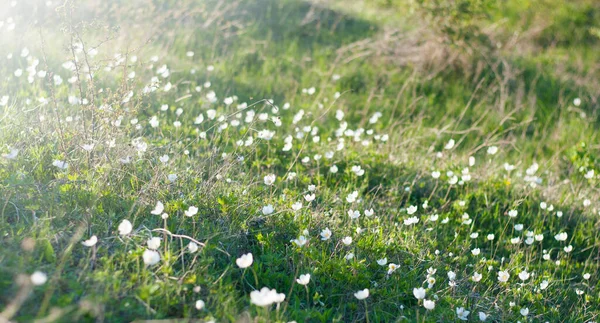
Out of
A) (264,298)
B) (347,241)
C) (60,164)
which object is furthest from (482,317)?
(60,164)

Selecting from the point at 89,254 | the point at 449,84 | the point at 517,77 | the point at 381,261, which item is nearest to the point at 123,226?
the point at 89,254

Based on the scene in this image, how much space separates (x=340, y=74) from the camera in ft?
22.5

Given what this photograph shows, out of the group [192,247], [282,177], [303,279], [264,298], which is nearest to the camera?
[264,298]

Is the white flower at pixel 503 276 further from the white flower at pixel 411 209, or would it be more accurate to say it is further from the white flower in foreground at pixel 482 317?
the white flower at pixel 411 209

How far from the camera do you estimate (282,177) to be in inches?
174

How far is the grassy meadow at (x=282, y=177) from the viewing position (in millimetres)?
2898

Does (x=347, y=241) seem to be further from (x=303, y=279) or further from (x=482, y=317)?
(x=482, y=317)

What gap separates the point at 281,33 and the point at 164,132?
3553 mm

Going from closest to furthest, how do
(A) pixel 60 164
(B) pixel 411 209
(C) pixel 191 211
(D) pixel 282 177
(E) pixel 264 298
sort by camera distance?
(E) pixel 264 298
(C) pixel 191 211
(A) pixel 60 164
(B) pixel 411 209
(D) pixel 282 177

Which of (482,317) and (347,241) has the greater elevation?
(347,241)

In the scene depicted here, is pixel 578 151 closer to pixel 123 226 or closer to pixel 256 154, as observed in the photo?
pixel 256 154

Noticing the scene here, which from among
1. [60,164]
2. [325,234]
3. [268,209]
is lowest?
[325,234]

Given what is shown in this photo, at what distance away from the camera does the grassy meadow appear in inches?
114

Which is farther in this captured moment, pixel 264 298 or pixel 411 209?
pixel 411 209
